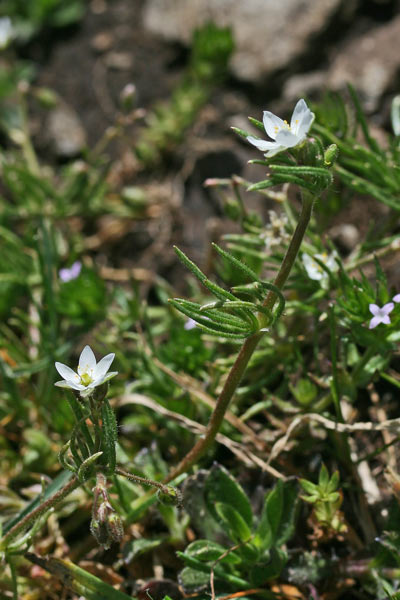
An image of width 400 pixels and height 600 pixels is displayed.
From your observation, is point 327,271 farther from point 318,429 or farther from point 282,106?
point 282,106

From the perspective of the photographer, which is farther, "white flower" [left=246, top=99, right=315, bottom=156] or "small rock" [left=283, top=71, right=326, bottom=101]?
"small rock" [left=283, top=71, right=326, bottom=101]

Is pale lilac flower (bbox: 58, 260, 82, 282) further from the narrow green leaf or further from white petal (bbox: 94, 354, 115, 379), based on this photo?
the narrow green leaf

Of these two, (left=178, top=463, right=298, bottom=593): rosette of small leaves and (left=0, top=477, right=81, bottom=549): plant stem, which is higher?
(left=0, top=477, right=81, bottom=549): plant stem

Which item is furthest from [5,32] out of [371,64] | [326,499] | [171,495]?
[326,499]

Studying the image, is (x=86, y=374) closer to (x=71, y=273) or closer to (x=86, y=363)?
(x=86, y=363)

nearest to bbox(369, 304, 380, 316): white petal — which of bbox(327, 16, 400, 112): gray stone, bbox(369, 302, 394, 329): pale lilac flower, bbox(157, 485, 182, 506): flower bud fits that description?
bbox(369, 302, 394, 329): pale lilac flower

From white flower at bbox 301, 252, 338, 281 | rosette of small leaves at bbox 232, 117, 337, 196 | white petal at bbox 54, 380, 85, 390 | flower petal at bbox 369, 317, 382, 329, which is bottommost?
flower petal at bbox 369, 317, 382, 329

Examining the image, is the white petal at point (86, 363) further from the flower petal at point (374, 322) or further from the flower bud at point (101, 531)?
the flower petal at point (374, 322)
